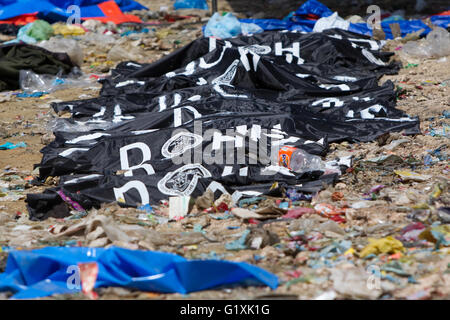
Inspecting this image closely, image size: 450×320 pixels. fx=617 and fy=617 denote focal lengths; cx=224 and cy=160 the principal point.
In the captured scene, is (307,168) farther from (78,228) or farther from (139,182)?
(78,228)

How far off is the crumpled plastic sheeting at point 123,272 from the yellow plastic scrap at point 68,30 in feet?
24.7

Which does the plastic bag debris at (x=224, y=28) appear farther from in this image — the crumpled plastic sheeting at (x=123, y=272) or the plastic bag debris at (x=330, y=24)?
the crumpled plastic sheeting at (x=123, y=272)

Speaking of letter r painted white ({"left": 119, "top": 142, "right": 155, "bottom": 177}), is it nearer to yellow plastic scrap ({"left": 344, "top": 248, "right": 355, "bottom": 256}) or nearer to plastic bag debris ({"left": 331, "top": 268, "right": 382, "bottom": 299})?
yellow plastic scrap ({"left": 344, "top": 248, "right": 355, "bottom": 256})

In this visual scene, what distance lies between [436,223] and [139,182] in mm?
1938

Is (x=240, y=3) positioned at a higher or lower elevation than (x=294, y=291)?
higher

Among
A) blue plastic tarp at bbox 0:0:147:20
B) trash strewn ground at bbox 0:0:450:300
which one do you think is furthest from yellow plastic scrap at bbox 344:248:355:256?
blue plastic tarp at bbox 0:0:147:20

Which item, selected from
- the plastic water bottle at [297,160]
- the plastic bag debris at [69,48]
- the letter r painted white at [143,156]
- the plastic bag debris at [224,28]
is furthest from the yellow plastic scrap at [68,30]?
the plastic water bottle at [297,160]

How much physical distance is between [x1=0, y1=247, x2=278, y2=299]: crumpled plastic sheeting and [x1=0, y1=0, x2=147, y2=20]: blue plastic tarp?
8519mm

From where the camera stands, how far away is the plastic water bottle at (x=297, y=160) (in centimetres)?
447

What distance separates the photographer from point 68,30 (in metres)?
10.0

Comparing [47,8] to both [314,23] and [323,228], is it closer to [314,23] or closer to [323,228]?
[314,23]

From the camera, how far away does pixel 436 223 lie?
3166 mm

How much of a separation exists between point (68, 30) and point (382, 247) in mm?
8202

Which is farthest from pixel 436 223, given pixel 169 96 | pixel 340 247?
pixel 169 96
